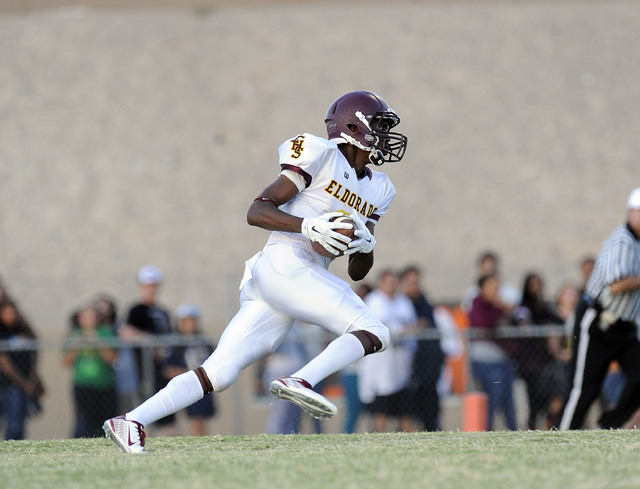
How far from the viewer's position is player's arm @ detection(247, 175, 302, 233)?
5.04 meters

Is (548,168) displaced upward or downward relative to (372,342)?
upward

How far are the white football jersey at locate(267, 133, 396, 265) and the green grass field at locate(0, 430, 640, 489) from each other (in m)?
1.12

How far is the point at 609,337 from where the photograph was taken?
712 cm

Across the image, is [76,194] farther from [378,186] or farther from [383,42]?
[378,186]

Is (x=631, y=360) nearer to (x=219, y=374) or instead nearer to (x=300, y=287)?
(x=300, y=287)

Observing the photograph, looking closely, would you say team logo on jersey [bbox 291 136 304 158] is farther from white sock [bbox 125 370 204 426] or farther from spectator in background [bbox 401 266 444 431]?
spectator in background [bbox 401 266 444 431]

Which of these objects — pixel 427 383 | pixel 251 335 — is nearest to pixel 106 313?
pixel 427 383

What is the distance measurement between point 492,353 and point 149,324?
3.26m

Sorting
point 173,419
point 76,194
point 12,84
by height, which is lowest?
point 173,419

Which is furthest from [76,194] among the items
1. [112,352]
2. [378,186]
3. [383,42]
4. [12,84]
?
[378,186]

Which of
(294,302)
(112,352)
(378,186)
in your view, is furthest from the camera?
(112,352)

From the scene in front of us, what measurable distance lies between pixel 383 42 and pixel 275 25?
2730 mm

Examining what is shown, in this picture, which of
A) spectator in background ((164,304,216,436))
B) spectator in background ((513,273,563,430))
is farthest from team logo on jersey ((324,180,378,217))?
spectator in background ((513,273,563,430))

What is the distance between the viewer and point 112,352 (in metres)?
9.66
